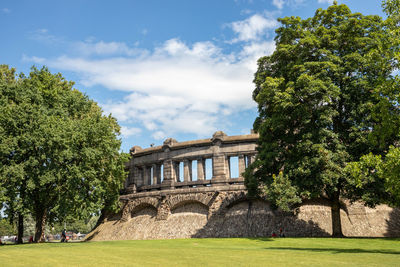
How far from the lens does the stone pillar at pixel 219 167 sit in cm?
3297

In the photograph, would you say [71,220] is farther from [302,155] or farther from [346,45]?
[346,45]

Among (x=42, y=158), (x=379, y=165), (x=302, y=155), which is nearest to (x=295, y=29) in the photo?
(x=302, y=155)

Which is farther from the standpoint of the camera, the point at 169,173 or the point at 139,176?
the point at 139,176

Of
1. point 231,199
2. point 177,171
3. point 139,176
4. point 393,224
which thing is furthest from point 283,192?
point 139,176

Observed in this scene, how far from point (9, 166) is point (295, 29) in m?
23.7

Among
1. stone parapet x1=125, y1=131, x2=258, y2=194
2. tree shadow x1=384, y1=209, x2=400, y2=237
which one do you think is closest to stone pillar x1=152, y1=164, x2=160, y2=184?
stone parapet x1=125, y1=131, x2=258, y2=194

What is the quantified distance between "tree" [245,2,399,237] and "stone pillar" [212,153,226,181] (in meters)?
6.49

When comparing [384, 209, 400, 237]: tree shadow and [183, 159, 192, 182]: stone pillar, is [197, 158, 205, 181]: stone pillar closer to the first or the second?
[183, 159, 192, 182]: stone pillar

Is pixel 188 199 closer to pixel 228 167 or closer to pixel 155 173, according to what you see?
pixel 228 167

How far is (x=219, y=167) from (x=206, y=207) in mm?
3883

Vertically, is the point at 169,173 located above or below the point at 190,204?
above

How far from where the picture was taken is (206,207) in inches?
1277

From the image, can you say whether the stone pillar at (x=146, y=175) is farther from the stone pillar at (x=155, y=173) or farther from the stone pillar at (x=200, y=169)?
the stone pillar at (x=200, y=169)

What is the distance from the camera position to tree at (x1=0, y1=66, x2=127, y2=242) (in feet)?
85.3
